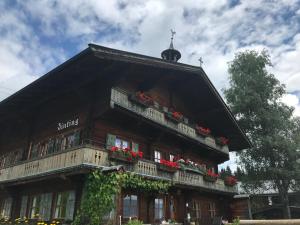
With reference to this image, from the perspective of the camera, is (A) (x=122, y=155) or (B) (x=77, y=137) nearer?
(A) (x=122, y=155)

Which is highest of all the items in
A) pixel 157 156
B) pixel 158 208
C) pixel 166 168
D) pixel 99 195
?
pixel 157 156

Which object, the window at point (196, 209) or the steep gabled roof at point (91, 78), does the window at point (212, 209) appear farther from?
the steep gabled roof at point (91, 78)

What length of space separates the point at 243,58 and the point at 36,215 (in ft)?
82.5

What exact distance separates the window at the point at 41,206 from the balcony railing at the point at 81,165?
4.61 feet

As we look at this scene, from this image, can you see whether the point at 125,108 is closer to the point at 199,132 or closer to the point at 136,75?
the point at 136,75

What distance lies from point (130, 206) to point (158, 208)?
211 centimetres

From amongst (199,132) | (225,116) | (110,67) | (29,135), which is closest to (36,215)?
(29,135)

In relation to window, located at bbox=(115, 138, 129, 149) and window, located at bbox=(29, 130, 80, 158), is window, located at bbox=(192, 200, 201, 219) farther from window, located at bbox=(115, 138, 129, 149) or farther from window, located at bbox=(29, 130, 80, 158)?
window, located at bbox=(29, 130, 80, 158)

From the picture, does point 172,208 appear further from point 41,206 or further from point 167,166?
point 41,206

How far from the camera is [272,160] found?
92.0 feet

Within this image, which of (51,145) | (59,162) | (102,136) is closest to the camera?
(59,162)

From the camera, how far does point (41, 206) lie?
15.0 m

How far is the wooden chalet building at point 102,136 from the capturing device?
13.3 metres

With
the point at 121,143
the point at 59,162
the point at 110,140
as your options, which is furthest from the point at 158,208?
the point at 59,162
